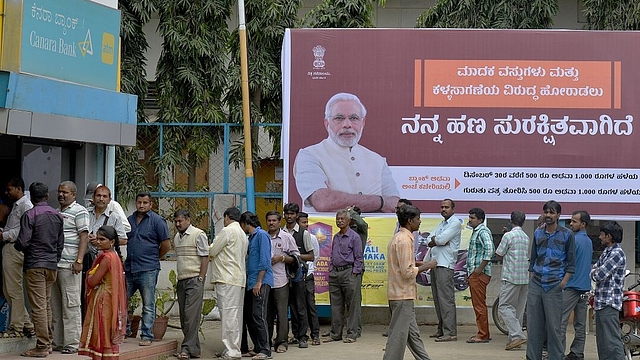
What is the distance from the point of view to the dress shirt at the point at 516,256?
12289mm

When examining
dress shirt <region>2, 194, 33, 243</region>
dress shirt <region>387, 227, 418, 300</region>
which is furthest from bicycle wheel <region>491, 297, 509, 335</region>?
dress shirt <region>2, 194, 33, 243</region>

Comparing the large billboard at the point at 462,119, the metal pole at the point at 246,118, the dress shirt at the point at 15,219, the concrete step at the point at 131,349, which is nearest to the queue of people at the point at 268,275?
the dress shirt at the point at 15,219

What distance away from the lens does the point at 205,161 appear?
603 inches

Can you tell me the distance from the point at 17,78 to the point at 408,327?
183 inches

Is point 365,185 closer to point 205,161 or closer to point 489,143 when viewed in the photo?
point 489,143

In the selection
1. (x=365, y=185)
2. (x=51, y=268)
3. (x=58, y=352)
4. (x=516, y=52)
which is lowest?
(x=58, y=352)

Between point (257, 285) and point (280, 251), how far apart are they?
0.77m

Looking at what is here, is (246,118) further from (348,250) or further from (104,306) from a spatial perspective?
(104,306)

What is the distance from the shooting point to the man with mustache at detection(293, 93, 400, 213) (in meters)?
13.6

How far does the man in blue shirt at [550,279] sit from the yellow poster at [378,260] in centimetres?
329

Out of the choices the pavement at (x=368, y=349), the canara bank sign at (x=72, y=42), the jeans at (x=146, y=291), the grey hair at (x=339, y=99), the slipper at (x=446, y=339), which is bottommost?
the pavement at (x=368, y=349)

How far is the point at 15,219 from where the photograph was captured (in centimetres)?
1007

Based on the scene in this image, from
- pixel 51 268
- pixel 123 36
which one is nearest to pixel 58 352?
pixel 51 268

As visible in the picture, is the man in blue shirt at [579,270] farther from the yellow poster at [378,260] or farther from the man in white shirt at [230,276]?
the man in white shirt at [230,276]
